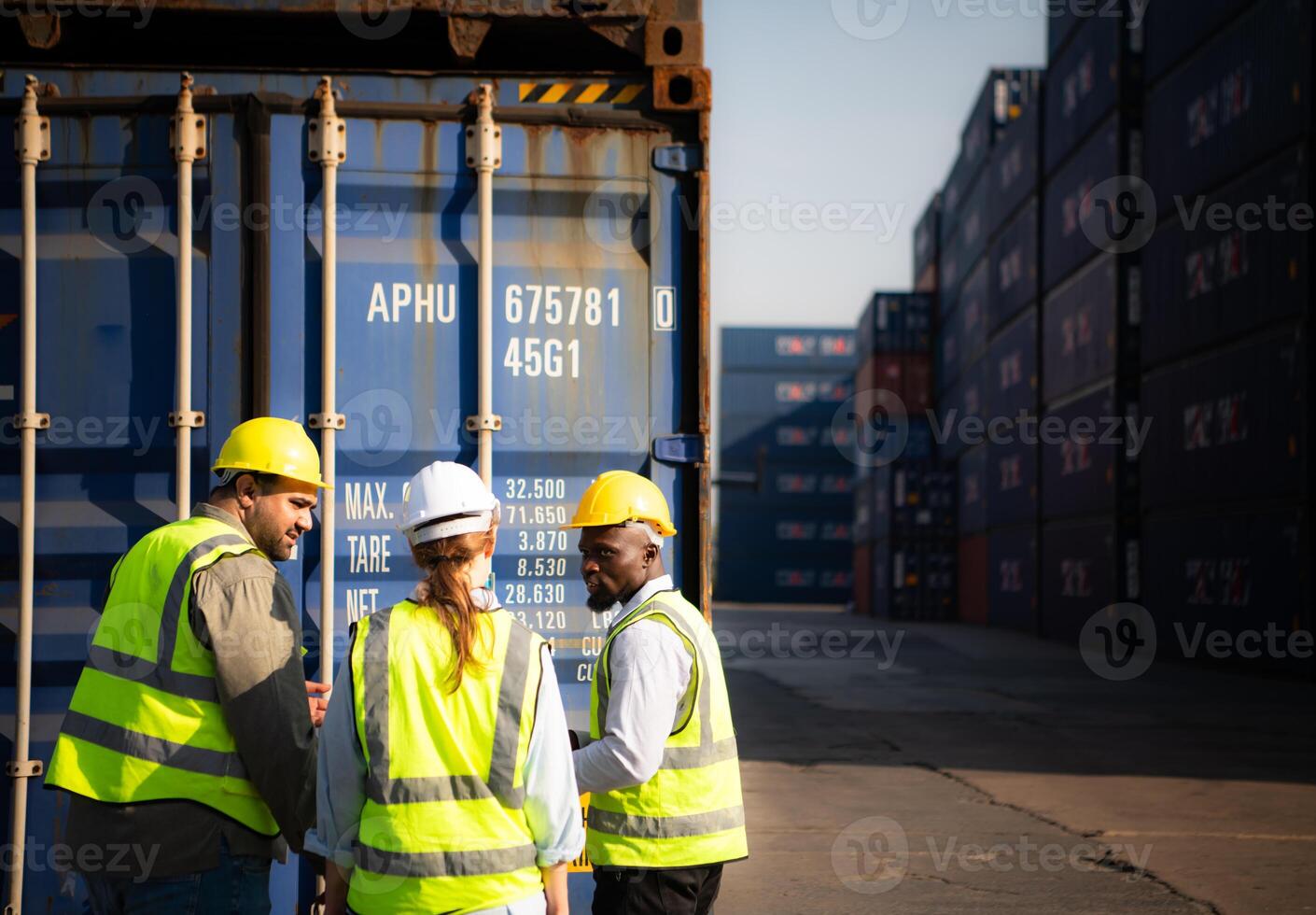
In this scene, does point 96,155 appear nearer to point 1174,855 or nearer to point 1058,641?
point 1174,855

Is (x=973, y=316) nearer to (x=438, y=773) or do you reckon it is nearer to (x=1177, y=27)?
(x=1177, y=27)

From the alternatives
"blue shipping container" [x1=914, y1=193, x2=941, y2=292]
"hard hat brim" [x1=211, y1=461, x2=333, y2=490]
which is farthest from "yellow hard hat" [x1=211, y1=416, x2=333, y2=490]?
"blue shipping container" [x1=914, y1=193, x2=941, y2=292]

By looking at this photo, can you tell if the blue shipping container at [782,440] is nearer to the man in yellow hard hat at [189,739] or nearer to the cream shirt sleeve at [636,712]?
the cream shirt sleeve at [636,712]

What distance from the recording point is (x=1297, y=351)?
19.7 metres

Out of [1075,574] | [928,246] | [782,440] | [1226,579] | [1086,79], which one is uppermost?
[928,246]

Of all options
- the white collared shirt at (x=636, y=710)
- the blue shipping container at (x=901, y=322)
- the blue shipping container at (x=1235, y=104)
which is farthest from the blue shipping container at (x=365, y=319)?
the blue shipping container at (x=901, y=322)

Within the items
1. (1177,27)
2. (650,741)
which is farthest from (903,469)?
(650,741)

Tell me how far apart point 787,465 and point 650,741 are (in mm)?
67288

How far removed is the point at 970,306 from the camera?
4309 centimetres

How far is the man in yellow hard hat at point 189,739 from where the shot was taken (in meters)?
3.18

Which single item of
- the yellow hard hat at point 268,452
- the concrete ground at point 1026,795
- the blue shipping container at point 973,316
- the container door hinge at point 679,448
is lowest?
the concrete ground at point 1026,795

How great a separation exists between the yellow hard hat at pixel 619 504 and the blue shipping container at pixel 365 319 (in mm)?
1109

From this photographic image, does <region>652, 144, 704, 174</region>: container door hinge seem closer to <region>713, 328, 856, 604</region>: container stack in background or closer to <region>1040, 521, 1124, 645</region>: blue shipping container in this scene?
<region>1040, 521, 1124, 645</region>: blue shipping container

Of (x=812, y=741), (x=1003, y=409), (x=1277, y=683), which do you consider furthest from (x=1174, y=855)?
(x=1003, y=409)
